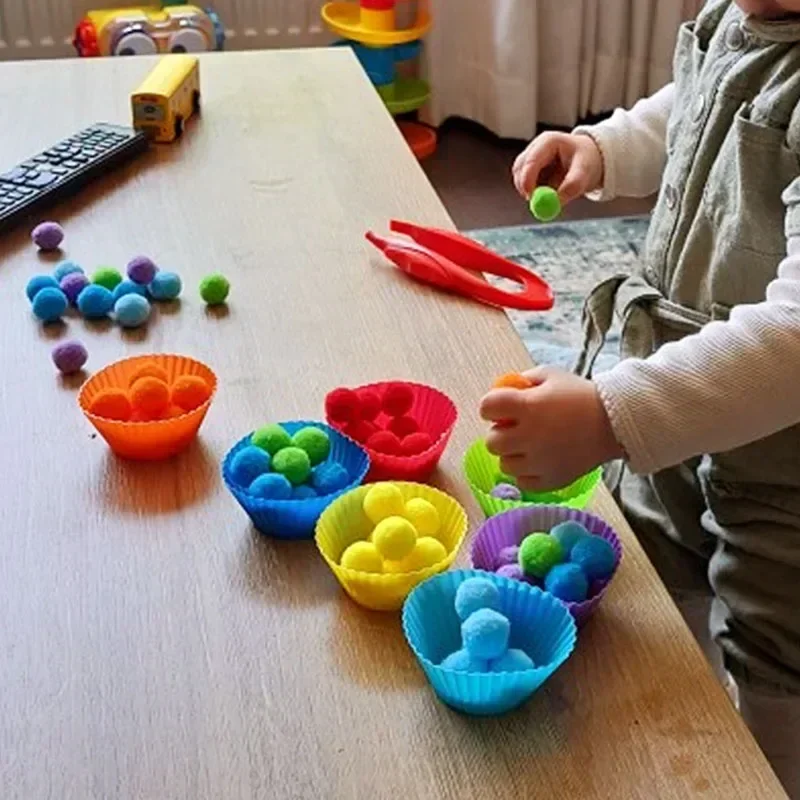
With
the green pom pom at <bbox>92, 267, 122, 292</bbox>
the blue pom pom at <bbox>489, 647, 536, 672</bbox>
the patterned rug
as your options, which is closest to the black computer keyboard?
the green pom pom at <bbox>92, 267, 122, 292</bbox>

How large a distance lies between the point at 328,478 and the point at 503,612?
5.1 inches

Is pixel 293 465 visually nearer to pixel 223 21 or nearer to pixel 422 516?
pixel 422 516

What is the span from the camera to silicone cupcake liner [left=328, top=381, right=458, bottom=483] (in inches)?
27.2

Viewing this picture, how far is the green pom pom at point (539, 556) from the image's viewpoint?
2.00 ft

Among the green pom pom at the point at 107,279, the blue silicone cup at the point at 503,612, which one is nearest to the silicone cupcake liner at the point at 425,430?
the blue silicone cup at the point at 503,612

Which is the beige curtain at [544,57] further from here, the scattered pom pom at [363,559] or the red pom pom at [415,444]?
the scattered pom pom at [363,559]

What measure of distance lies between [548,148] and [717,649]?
0.40m

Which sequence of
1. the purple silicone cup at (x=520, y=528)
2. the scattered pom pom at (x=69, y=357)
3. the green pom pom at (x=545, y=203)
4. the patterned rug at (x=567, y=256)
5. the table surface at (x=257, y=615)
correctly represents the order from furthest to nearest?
1. the patterned rug at (x=567, y=256)
2. the green pom pom at (x=545, y=203)
3. the scattered pom pom at (x=69, y=357)
4. the purple silicone cup at (x=520, y=528)
5. the table surface at (x=257, y=615)

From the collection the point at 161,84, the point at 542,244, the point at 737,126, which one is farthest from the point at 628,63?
the point at 737,126

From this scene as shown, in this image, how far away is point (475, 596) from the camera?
1.89ft

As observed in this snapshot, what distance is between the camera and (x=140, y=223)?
3.19 feet

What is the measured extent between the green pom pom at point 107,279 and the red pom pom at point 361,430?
9.3 inches

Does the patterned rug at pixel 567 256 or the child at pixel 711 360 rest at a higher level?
the child at pixel 711 360

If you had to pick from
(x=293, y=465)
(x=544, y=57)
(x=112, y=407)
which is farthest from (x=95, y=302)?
(x=544, y=57)
